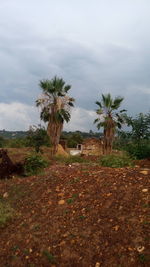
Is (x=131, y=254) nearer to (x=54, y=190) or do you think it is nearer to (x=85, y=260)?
(x=85, y=260)

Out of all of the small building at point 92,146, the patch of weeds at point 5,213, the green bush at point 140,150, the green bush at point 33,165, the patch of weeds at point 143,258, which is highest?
the small building at point 92,146

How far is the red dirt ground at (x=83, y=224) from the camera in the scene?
4062 mm

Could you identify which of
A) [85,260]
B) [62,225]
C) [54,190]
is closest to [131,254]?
[85,260]

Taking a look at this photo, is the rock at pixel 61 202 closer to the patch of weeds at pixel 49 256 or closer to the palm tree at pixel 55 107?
the patch of weeds at pixel 49 256

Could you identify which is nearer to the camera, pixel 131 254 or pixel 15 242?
pixel 131 254

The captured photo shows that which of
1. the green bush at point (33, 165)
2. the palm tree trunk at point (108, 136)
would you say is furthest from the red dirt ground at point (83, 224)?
the palm tree trunk at point (108, 136)

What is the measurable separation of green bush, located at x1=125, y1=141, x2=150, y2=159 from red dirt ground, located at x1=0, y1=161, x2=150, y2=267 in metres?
4.10

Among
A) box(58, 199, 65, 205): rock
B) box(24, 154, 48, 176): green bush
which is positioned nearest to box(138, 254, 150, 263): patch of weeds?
box(58, 199, 65, 205): rock

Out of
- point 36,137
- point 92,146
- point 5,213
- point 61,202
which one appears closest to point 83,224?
point 61,202

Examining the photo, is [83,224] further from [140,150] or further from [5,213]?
[140,150]

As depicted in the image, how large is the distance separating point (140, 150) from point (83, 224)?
6.40 metres

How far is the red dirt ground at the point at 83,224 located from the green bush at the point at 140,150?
161 inches

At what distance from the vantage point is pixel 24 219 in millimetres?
5742

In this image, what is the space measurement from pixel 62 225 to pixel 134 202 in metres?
1.30
